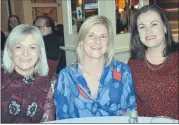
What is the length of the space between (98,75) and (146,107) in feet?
1.34

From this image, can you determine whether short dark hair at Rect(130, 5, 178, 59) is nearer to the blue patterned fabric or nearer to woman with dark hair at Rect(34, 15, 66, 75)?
the blue patterned fabric

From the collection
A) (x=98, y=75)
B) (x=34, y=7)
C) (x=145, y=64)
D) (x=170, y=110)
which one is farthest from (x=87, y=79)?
(x=34, y=7)

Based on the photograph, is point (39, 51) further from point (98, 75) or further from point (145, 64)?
point (145, 64)

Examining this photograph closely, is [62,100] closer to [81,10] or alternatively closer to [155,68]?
[155,68]

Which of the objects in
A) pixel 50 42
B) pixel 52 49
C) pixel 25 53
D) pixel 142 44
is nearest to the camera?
pixel 25 53

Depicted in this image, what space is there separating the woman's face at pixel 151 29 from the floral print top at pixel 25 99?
76 cm

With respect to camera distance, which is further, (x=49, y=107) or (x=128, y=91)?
(x=128, y=91)

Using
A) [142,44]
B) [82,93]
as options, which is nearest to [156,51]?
[142,44]

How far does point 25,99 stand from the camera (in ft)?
5.90

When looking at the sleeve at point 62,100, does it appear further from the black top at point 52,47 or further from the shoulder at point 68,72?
the black top at point 52,47

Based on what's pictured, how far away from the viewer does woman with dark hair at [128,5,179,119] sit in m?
1.91

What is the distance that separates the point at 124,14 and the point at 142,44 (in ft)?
6.44

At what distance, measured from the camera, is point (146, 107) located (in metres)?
1.96

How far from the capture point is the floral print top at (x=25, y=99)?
1772mm
